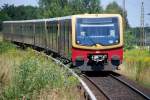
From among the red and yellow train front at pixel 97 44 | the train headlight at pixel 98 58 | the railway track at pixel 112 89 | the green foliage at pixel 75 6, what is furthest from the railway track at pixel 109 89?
the green foliage at pixel 75 6

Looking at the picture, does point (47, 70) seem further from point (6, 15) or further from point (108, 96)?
point (6, 15)

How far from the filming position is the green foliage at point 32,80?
1448 centimetres

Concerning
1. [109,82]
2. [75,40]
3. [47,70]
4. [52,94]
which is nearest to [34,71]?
[47,70]

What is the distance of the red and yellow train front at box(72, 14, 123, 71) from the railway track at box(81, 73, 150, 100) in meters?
0.67

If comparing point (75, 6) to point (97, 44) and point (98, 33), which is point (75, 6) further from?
point (97, 44)

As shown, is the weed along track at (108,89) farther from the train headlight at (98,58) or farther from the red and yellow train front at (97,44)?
the train headlight at (98,58)

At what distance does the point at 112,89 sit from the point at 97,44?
5039 mm

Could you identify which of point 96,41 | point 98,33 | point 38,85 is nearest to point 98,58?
point 96,41

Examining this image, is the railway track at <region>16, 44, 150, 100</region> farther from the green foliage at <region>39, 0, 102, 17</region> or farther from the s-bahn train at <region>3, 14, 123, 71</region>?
the green foliage at <region>39, 0, 102, 17</region>

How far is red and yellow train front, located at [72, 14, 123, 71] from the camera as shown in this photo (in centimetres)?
2408

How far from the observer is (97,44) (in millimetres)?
24141

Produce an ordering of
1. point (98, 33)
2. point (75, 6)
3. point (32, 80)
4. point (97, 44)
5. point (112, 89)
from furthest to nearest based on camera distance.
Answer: point (75, 6)
point (98, 33)
point (97, 44)
point (112, 89)
point (32, 80)

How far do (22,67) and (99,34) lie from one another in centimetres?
898

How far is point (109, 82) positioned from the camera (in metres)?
21.6
